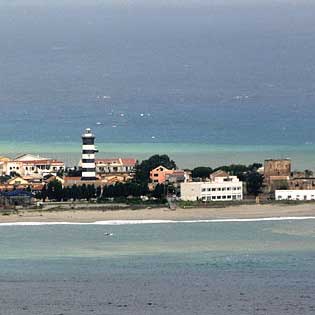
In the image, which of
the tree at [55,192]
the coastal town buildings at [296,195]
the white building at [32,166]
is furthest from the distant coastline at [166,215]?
the white building at [32,166]

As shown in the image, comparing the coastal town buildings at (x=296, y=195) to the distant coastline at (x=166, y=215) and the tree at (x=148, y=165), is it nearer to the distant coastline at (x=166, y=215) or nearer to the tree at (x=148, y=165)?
the distant coastline at (x=166, y=215)

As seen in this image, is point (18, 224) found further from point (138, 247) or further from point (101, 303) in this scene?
point (101, 303)

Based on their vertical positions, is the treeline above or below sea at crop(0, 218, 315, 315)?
above

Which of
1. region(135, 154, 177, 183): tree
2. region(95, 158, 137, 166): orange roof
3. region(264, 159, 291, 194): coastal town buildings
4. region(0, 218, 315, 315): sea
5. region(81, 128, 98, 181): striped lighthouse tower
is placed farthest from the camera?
region(95, 158, 137, 166): orange roof

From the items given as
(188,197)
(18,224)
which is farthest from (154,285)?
(188,197)

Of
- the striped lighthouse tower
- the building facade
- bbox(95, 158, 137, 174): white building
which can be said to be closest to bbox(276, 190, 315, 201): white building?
the building facade

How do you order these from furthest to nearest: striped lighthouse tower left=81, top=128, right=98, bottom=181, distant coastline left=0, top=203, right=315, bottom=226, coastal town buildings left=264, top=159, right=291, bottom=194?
striped lighthouse tower left=81, top=128, right=98, bottom=181
coastal town buildings left=264, top=159, right=291, bottom=194
distant coastline left=0, top=203, right=315, bottom=226

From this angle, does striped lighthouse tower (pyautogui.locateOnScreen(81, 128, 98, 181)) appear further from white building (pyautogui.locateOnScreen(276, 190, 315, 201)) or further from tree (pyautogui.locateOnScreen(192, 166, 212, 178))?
white building (pyautogui.locateOnScreen(276, 190, 315, 201))

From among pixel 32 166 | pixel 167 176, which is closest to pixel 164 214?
pixel 167 176
